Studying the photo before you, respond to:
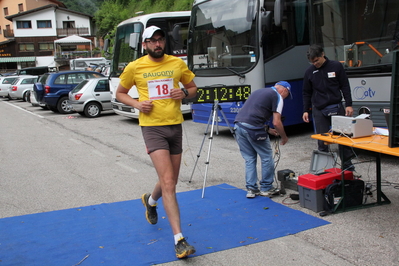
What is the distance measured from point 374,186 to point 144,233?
11.3ft

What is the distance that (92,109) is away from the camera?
59.9 ft

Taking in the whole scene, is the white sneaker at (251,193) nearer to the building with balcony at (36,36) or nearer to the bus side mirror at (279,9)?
the bus side mirror at (279,9)

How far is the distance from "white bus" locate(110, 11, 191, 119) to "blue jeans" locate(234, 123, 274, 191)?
862 cm

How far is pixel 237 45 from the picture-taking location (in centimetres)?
1051

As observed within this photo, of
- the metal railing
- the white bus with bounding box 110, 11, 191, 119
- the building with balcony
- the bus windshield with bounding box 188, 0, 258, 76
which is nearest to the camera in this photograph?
the bus windshield with bounding box 188, 0, 258, 76

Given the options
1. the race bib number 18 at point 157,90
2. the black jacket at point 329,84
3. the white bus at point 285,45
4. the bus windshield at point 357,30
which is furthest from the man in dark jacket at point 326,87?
the race bib number 18 at point 157,90

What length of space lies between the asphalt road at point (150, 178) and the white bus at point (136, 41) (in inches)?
60.3

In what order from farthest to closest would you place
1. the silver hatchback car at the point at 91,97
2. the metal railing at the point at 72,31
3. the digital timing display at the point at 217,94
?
the metal railing at the point at 72,31, the silver hatchback car at the point at 91,97, the digital timing display at the point at 217,94

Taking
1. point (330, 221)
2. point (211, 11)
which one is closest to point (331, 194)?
point (330, 221)

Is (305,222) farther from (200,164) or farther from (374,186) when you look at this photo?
(200,164)

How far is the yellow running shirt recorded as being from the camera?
15.0 feet

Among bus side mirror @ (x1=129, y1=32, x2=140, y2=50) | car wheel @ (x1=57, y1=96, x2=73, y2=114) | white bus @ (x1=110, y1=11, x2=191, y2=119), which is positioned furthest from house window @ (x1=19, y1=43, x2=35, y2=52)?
bus side mirror @ (x1=129, y1=32, x2=140, y2=50)

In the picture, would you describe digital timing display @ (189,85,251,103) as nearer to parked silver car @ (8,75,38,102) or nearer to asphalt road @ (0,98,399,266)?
asphalt road @ (0,98,399,266)

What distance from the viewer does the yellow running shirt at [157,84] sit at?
456cm
